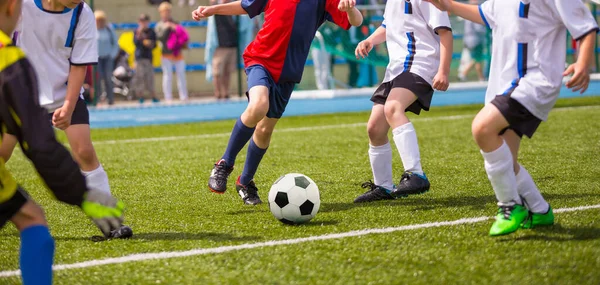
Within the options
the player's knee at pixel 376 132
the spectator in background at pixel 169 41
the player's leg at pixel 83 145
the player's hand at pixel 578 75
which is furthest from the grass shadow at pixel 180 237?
the spectator in background at pixel 169 41

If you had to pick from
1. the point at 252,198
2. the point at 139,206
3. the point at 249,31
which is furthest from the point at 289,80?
the point at 249,31

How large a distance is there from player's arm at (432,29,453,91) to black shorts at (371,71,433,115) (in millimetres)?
376

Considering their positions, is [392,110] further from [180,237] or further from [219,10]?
[180,237]

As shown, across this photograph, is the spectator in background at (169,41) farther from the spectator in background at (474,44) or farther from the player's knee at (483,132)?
the player's knee at (483,132)

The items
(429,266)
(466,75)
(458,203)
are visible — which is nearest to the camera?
(429,266)

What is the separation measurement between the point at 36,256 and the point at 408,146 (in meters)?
3.00

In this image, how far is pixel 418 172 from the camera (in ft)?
18.0

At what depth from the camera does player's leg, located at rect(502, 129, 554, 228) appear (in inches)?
166

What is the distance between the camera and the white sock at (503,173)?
→ 3998 mm

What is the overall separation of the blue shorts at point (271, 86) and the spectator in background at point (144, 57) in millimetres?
10690

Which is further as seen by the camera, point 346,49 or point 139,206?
point 346,49

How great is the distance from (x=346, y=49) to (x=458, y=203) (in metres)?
9.73

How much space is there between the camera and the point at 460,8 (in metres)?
4.21

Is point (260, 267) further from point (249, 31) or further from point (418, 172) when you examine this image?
point (249, 31)
